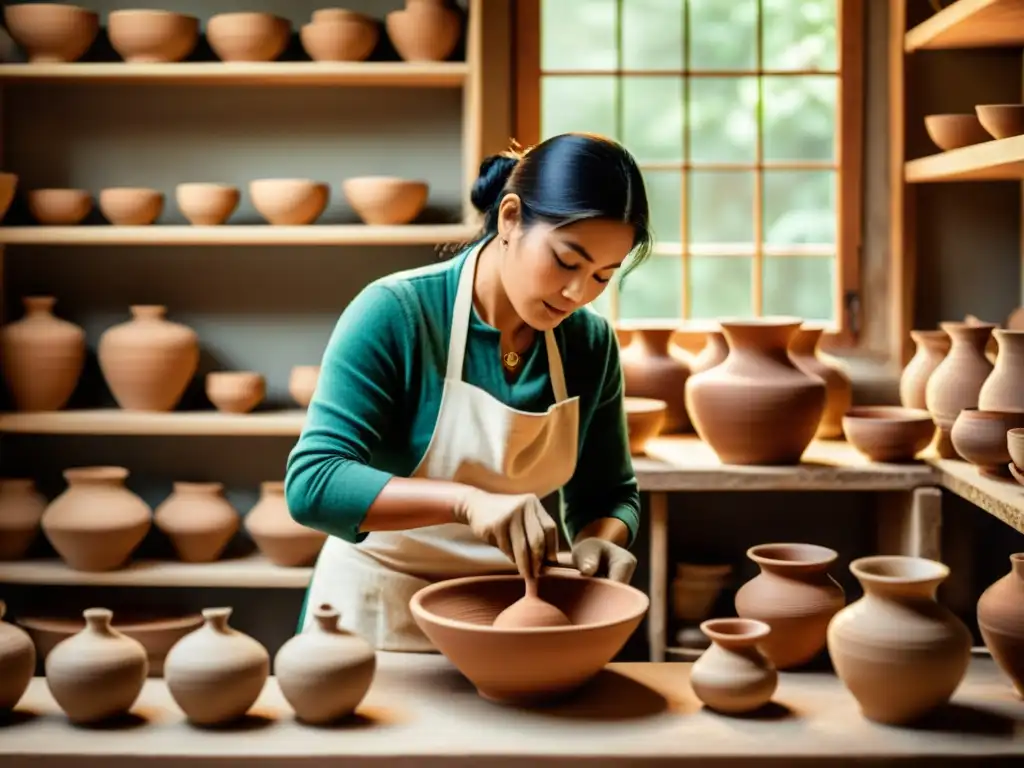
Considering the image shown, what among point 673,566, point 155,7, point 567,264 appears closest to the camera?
point 567,264

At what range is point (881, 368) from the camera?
3727 millimetres

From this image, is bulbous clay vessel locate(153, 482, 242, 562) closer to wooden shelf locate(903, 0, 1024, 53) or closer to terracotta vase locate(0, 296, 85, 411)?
terracotta vase locate(0, 296, 85, 411)

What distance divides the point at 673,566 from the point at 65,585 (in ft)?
A: 6.30

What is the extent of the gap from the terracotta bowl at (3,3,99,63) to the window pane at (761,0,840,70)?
2.02 meters

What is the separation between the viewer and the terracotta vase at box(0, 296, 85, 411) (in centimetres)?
377

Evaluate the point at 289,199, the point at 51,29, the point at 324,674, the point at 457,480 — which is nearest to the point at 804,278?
the point at 289,199

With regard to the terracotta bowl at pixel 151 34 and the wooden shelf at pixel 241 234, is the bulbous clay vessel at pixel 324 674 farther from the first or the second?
the terracotta bowl at pixel 151 34

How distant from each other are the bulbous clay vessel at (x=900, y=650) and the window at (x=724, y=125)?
6.97 ft

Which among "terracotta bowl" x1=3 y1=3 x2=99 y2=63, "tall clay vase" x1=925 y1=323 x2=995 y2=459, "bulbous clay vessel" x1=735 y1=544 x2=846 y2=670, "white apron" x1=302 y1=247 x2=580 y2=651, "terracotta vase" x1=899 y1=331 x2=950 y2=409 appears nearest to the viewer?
"bulbous clay vessel" x1=735 y1=544 x2=846 y2=670

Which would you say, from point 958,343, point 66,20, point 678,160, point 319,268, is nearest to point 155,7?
point 66,20

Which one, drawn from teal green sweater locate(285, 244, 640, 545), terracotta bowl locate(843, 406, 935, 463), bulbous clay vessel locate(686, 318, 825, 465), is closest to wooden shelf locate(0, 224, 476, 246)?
bulbous clay vessel locate(686, 318, 825, 465)

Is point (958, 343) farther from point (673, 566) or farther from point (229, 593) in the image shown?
point (229, 593)

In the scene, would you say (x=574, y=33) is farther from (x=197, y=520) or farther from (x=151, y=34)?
(x=197, y=520)

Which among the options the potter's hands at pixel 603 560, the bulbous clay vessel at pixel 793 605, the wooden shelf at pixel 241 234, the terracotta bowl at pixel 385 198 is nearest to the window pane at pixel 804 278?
the wooden shelf at pixel 241 234
